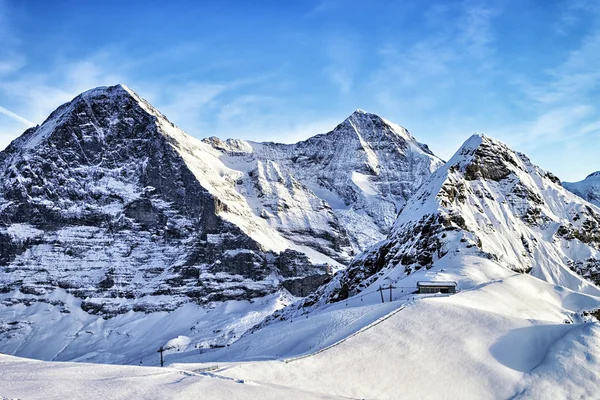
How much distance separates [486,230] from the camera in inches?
6033

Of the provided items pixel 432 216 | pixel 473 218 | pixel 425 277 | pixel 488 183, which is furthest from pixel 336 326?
pixel 488 183

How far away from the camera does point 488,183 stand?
175 metres

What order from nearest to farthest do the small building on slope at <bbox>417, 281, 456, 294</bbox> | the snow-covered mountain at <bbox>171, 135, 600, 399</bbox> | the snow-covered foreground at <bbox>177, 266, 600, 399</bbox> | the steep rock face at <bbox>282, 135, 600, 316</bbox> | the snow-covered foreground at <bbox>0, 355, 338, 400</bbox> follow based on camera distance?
the snow-covered foreground at <bbox>0, 355, 338, 400</bbox>
the snow-covered foreground at <bbox>177, 266, 600, 399</bbox>
the snow-covered mountain at <bbox>171, 135, 600, 399</bbox>
the small building on slope at <bbox>417, 281, 456, 294</bbox>
the steep rock face at <bbox>282, 135, 600, 316</bbox>

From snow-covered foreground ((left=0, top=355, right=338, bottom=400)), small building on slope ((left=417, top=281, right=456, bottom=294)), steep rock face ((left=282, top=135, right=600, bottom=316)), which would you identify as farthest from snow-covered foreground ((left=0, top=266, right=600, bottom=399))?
steep rock face ((left=282, top=135, right=600, bottom=316))

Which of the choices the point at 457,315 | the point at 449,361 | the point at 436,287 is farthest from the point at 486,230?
the point at 449,361

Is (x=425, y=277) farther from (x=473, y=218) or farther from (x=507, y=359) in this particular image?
(x=473, y=218)

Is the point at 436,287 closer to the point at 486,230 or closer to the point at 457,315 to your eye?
the point at 457,315

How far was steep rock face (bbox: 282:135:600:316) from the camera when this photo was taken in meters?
126

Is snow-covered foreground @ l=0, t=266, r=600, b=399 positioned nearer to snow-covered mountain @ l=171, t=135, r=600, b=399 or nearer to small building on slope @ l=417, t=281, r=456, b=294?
snow-covered mountain @ l=171, t=135, r=600, b=399

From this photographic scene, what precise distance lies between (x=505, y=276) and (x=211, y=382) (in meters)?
75.4

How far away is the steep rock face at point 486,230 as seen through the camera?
12644 cm

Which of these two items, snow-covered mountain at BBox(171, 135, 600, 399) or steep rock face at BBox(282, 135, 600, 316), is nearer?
snow-covered mountain at BBox(171, 135, 600, 399)

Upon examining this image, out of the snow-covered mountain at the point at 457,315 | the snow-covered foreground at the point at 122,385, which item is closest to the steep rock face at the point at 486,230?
the snow-covered mountain at the point at 457,315

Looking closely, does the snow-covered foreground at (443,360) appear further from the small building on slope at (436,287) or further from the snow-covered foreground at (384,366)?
the small building on slope at (436,287)
